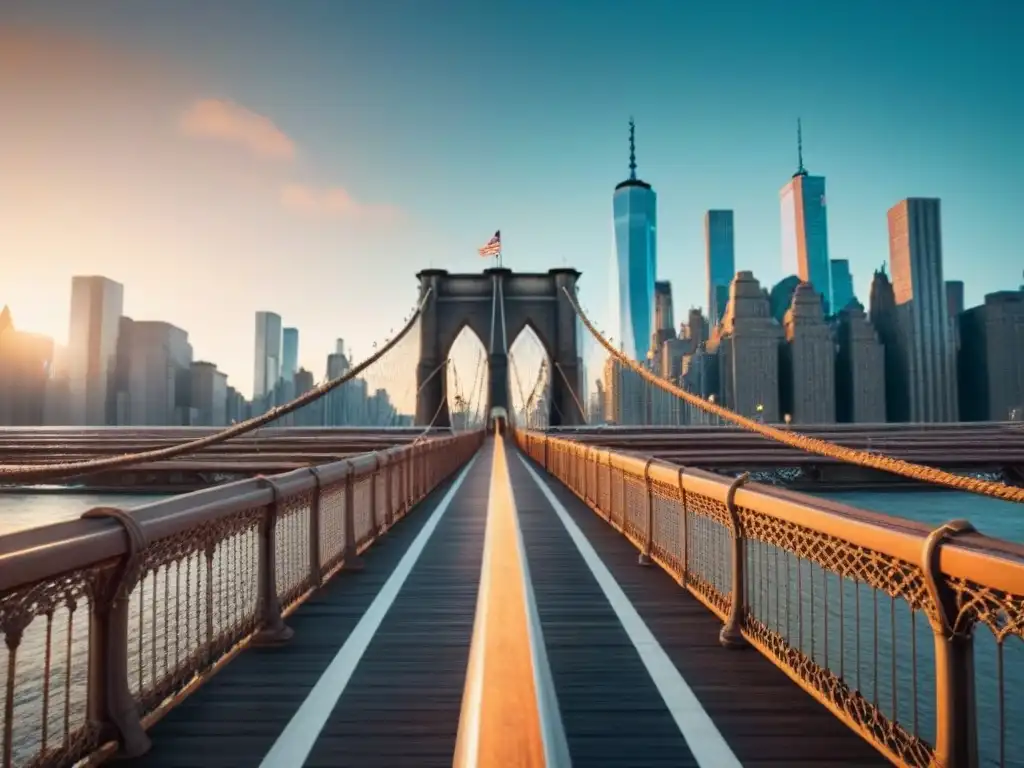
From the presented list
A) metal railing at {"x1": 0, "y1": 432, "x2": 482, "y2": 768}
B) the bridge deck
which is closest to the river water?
metal railing at {"x1": 0, "y1": 432, "x2": 482, "y2": 768}

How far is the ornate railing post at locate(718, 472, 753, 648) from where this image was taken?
16.4 feet

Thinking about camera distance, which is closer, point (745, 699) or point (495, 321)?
point (745, 699)

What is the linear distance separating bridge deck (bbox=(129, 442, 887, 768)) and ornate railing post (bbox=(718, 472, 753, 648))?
0.15 metres

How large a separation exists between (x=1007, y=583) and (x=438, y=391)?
7428 centimetres

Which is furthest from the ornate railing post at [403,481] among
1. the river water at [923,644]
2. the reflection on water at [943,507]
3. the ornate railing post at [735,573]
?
the reflection on water at [943,507]

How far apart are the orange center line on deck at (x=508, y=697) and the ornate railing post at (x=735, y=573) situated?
91.0 inches

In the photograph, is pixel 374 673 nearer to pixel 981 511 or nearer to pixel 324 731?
pixel 324 731

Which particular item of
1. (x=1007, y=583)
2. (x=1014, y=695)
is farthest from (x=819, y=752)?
(x=1014, y=695)

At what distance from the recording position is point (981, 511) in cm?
3794

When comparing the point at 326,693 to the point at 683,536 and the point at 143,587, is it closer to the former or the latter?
the point at 143,587

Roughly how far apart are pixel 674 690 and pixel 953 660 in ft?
6.26

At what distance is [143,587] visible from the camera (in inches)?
154

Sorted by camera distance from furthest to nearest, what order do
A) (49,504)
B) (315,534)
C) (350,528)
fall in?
(49,504) → (350,528) → (315,534)

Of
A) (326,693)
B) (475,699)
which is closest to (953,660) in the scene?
(475,699)
